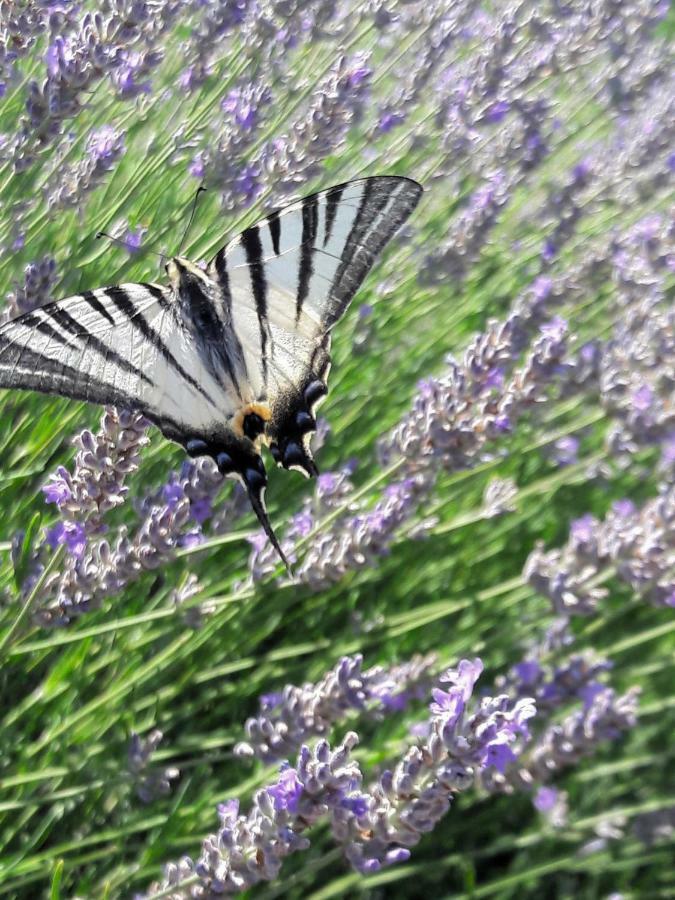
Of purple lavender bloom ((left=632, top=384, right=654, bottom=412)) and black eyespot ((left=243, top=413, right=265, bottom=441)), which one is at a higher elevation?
black eyespot ((left=243, top=413, right=265, bottom=441))

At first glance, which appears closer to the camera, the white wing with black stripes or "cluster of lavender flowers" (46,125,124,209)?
the white wing with black stripes

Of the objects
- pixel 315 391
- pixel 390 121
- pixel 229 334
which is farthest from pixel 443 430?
pixel 390 121

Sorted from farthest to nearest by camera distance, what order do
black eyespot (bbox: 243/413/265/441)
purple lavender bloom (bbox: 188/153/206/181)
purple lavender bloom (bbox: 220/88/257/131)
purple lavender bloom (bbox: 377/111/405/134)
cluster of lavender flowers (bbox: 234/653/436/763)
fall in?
1. purple lavender bloom (bbox: 377/111/405/134)
2. purple lavender bloom (bbox: 188/153/206/181)
3. purple lavender bloom (bbox: 220/88/257/131)
4. black eyespot (bbox: 243/413/265/441)
5. cluster of lavender flowers (bbox: 234/653/436/763)

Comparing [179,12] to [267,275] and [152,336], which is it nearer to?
[267,275]

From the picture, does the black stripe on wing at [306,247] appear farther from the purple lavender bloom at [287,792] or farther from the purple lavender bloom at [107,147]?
the purple lavender bloom at [287,792]

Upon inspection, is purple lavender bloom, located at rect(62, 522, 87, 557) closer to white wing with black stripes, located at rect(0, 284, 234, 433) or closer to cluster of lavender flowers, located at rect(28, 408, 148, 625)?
cluster of lavender flowers, located at rect(28, 408, 148, 625)

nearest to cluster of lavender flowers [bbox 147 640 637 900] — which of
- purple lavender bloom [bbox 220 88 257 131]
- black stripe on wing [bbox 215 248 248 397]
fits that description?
black stripe on wing [bbox 215 248 248 397]

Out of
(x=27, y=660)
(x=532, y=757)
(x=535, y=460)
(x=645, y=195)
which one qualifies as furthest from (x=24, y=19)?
(x=645, y=195)
